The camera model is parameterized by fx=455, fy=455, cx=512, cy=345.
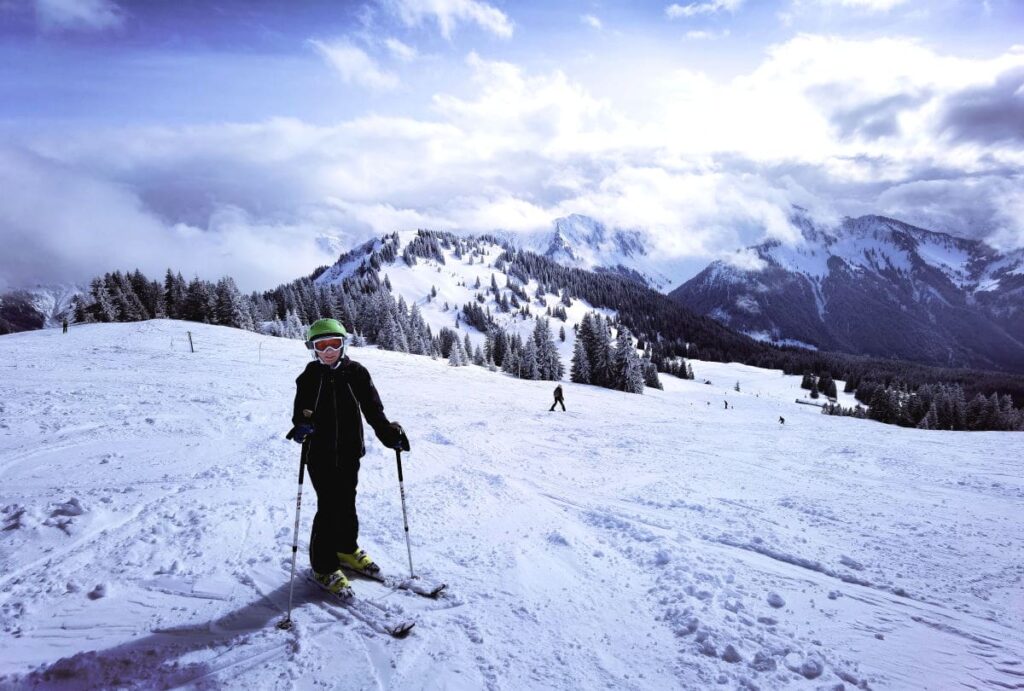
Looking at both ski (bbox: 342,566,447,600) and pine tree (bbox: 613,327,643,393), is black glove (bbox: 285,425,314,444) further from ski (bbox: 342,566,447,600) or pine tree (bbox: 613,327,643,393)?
pine tree (bbox: 613,327,643,393)

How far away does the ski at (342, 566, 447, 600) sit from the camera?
17.2 feet

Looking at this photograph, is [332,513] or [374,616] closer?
[374,616]

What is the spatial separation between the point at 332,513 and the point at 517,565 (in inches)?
98.8

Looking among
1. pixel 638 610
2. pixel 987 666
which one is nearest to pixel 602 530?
pixel 638 610

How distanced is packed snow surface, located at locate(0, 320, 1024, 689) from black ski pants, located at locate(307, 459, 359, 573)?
46 centimetres

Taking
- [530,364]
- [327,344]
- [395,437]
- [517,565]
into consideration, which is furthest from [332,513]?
[530,364]

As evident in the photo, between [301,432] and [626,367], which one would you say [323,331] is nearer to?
[301,432]

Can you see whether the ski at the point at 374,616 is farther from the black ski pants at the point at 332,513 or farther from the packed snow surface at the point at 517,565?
the black ski pants at the point at 332,513

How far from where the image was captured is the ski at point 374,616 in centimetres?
457

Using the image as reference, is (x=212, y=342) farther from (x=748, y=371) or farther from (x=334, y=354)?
(x=748, y=371)

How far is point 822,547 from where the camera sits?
6.97 m

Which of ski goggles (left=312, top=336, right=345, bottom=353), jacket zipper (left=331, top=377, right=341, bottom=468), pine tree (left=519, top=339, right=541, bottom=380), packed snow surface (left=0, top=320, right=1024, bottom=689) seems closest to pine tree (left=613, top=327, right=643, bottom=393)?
pine tree (left=519, top=339, right=541, bottom=380)

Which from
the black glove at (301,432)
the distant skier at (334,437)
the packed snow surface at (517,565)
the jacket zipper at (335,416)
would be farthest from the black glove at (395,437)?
the packed snow surface at (517,565)

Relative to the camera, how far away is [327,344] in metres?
5.32
